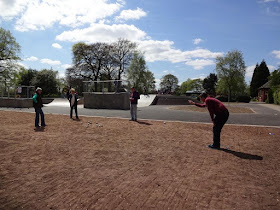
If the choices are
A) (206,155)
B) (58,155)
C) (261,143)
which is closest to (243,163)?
(206,155)

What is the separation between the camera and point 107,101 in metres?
18.4

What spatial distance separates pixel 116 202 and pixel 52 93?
51.1 meters

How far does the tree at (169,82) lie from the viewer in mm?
104825

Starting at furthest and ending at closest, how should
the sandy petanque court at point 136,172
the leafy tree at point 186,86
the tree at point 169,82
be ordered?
the leafy tree at point 186,86 → the tree at point 169,82 → the sandy petanque court at point 136,172

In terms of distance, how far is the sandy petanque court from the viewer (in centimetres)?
288

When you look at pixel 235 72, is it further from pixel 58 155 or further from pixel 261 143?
pixel 58 155

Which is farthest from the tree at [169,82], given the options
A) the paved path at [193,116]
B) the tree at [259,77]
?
the paved path at [193,116]

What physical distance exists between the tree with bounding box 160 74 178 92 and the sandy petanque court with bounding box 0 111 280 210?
99357 millimetres

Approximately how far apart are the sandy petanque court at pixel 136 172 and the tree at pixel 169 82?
3912 inches

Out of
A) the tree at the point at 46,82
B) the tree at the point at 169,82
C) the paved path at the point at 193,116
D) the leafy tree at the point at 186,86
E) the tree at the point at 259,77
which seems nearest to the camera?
the paved path at the point at 193,116

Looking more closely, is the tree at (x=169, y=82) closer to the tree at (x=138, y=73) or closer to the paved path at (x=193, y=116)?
the tree at (x=138, y=73)

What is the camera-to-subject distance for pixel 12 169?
12.9 ft

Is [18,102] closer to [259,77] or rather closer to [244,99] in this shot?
[244,99]

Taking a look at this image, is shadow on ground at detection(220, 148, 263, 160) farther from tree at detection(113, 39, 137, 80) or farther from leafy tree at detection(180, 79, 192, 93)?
leafy tree at detection(180, 79, 192, 93)
